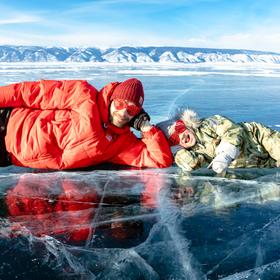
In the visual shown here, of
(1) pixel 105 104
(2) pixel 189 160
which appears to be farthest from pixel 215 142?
(1) pixel 105 104

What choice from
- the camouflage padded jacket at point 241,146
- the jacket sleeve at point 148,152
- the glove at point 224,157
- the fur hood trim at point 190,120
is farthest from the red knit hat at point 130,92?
the glove at point 224,157

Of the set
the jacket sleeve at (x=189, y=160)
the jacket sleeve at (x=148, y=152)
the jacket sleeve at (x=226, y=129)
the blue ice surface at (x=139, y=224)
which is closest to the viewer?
the blue ice surface at (x=139, y=224)

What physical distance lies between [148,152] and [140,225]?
4.13 feet

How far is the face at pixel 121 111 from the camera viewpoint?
2.96 meters

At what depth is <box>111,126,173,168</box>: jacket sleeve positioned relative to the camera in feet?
10.4

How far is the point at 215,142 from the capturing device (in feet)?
10.2

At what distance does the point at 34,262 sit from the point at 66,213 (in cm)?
64

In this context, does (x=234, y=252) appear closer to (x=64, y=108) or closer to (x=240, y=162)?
(x=240, y=162)

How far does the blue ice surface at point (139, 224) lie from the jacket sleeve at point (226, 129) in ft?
0.93

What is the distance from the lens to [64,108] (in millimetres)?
3105

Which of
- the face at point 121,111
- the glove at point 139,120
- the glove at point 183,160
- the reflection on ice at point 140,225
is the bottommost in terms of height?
the reflection on ice at point 140,225

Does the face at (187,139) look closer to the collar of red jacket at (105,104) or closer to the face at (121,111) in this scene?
the face at (121,111)

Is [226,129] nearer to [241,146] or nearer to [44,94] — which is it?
[241,146]

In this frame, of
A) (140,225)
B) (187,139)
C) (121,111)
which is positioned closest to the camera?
(140,225)
